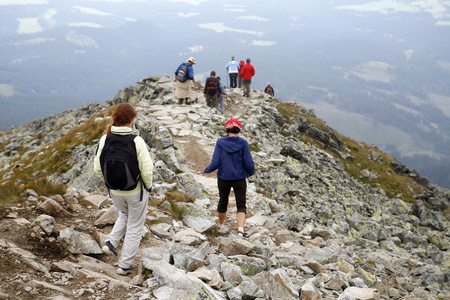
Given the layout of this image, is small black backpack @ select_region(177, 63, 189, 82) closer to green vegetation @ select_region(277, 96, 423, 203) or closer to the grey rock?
green vegetation @ select_region(277, 96, 423, 203)

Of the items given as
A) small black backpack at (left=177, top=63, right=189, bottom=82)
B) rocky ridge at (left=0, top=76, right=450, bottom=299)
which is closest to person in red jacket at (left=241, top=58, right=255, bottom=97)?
rocky ridge at (left=0, top=76, right=450, bottom=299)

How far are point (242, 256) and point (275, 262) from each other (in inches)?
41.8

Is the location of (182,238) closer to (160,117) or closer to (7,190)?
(7,190)

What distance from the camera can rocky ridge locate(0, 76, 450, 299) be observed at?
5641mm

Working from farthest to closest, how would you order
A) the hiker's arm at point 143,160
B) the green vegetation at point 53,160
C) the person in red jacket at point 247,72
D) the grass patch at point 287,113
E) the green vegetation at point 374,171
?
1. the grass patch at point 287,113
2. the green vegetation at point 374,171
3. the person in red jacket at point 247,72
4. the green vegetation at point 53,160
5. the hiker's arm at point 143,160

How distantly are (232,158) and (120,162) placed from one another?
140 inches

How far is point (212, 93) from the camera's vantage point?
27531 mm

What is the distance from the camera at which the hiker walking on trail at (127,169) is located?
19.0 ft

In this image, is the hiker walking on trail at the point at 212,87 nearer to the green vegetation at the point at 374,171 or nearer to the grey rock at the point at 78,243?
the green vegetation at the point at 374,171

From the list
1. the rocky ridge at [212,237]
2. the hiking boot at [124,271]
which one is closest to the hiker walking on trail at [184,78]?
the rocky ridge at [212,237]

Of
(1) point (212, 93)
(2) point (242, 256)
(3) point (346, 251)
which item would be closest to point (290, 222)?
(3) point (346, 251)

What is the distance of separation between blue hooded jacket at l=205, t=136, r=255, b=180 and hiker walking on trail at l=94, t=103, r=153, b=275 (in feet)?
9.30

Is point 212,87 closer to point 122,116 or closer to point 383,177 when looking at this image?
point 122,116

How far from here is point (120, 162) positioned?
5770 mm
